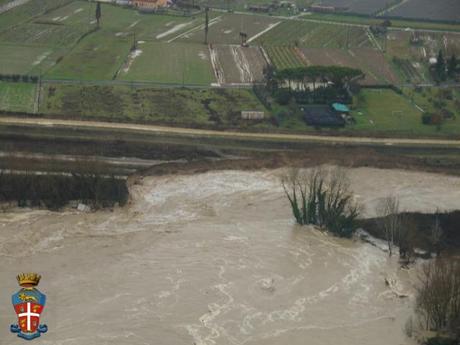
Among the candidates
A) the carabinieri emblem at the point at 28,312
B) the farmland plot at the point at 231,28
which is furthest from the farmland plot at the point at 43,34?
the carabinieri emblem at the point at 28,312

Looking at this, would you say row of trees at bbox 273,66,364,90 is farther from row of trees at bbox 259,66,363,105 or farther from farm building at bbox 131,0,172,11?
farm building at bbox 131,0,172,11

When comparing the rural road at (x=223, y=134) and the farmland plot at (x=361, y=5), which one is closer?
the rural road at (x=223, y=134)

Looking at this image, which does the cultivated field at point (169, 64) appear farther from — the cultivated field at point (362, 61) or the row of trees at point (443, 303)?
the row of trees at point (443, 303)

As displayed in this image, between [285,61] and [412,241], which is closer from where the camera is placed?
[412,241]

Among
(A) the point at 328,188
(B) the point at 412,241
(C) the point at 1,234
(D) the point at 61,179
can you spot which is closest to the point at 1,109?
(D) the point at 61,179

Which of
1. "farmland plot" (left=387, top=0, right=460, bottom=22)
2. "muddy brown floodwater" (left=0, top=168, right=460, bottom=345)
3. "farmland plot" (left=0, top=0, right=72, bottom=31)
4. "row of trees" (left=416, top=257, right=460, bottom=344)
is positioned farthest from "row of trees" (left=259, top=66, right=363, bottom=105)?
"row of trees" (left=416, top=257, right=460, bottom=344)

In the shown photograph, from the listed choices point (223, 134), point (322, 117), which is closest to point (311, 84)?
point (322, 117)

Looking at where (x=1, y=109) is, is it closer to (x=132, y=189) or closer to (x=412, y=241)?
(x=132, y=189)
